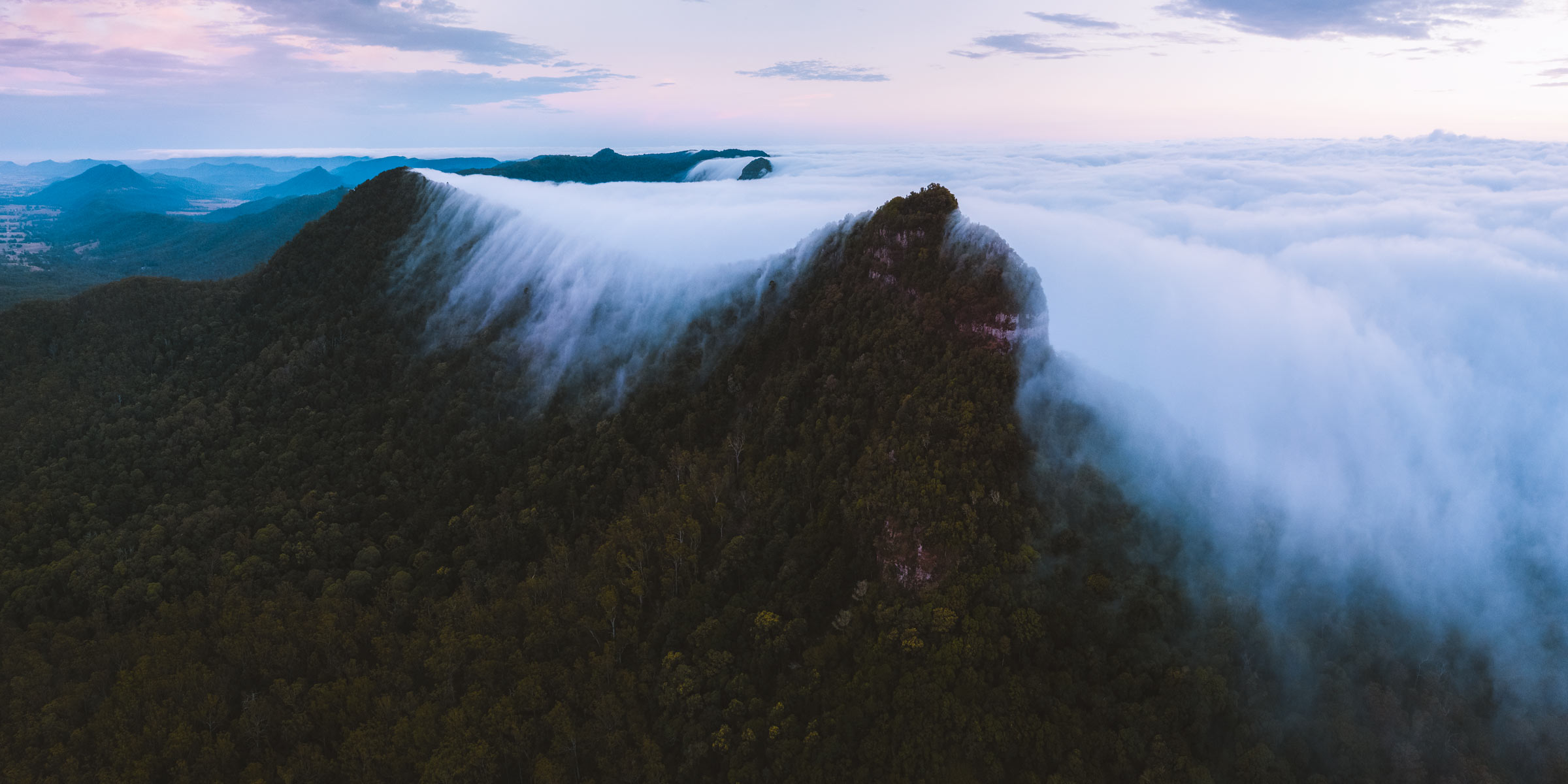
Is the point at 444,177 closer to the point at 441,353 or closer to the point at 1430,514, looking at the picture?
the point at 441,353

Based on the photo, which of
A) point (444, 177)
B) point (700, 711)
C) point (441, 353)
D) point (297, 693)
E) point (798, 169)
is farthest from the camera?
point (798, 169)

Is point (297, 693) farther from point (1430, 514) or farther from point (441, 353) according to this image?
point (1430, 514)

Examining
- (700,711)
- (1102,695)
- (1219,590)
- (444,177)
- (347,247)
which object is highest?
(444,177)

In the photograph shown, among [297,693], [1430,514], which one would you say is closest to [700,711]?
[297,693]

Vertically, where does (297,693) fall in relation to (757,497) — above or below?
below

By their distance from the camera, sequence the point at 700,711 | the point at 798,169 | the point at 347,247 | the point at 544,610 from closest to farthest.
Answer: the point at 700,711 → the point at 544,610 → the point at 347,247 → the point at 798,169

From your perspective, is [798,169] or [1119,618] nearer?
[1119,618]
